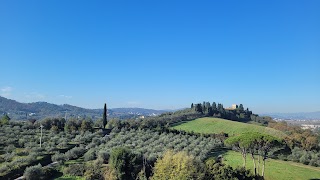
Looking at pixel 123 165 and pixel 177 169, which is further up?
pixel 177 169

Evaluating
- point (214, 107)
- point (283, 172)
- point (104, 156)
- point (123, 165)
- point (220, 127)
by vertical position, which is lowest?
point (283, 172)

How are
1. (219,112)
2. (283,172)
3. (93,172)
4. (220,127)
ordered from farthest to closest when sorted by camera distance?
(219,112), (220,127), (283,172), (93,172)

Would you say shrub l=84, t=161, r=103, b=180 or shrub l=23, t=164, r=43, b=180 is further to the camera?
shrub l=84, t=161, r=103, b=180

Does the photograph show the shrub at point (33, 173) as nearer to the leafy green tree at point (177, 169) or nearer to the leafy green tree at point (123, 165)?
the leafy green tree at point (123, 165)

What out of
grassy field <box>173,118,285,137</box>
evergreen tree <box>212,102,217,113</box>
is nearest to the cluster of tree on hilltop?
evergreen tree <box>212,102,217,113</box>

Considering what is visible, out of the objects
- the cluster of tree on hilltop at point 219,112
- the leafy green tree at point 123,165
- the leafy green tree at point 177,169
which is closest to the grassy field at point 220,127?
the cluster of tree on hilltop at point 219,112

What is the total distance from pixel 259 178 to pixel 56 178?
24.2 metres

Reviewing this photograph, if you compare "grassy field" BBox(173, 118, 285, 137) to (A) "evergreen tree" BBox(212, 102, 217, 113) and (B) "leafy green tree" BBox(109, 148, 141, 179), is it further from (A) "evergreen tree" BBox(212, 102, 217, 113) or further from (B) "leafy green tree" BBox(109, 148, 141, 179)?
(B) "leafy green tree" BBox(109, 148, 141, 179)

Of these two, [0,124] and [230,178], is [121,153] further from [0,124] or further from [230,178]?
[0,124]

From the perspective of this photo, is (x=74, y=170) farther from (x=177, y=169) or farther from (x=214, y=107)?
(x=214, y=107)

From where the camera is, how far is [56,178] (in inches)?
1321

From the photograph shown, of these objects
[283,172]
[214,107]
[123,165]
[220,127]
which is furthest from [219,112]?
[123,165]

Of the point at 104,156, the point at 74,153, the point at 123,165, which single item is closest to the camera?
the point at 123,165

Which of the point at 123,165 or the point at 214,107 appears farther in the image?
the point at 214,107
